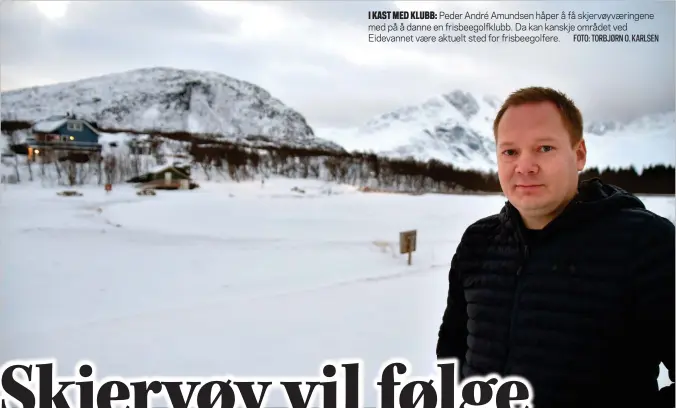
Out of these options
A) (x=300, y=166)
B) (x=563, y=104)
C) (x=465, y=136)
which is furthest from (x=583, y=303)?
(x=300, y=166)

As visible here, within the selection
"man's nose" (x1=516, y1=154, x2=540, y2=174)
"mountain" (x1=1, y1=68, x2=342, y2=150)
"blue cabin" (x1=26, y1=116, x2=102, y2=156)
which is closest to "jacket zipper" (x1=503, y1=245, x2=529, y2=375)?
"man's nose" (x1=516, y1=154, x2=540, y2=174)

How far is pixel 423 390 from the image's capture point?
3.83ft

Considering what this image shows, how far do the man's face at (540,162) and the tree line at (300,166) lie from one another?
45.3 inches

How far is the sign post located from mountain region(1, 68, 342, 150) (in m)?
0.56

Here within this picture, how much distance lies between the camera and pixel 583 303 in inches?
25.8

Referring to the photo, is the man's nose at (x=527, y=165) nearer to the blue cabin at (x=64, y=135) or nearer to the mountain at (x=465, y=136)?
the mountain at (x=465, y=136)

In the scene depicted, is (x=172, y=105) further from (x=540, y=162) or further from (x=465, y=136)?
(x=540, y=162)

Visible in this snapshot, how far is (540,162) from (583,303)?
0.77ft

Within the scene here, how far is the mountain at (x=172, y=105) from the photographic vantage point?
1667 millimetres

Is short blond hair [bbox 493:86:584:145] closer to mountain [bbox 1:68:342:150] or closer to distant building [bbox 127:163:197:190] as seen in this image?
mountain [bbox 1:68:342:150]

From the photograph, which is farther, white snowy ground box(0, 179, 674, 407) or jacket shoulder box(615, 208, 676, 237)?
white snowy ground box(0, 179, 674, 407)

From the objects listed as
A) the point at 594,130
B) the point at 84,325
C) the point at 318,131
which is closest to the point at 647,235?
the point at 594,130

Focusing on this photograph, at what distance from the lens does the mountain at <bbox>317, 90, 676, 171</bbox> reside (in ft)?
4.93

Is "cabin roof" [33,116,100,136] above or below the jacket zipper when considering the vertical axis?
above
